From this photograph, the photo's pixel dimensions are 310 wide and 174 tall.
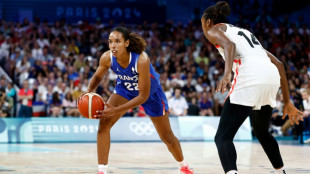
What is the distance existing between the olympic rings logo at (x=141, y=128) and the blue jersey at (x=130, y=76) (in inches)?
343

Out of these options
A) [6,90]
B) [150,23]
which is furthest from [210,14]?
[150,23]

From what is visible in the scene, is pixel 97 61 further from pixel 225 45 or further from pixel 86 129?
pixel 225 45

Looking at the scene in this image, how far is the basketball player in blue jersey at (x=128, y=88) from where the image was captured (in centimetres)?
571

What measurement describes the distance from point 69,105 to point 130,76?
31.6 ft

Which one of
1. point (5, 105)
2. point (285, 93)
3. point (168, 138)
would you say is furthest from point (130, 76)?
point (5, 105)

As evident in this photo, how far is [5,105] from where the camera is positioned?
14883 mm

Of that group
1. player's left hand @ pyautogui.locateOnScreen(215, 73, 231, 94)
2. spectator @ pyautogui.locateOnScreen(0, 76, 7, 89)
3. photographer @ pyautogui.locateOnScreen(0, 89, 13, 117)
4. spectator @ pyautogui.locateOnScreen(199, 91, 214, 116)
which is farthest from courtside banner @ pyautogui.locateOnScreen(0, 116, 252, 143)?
player's left hand @ pyautogui.locateOnScreen(215, 73, 231, 94)

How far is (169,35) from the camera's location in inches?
813

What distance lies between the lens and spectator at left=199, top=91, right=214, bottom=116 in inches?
640

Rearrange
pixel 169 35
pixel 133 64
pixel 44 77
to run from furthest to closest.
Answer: pixel 169 35, pixel 44 77, pixel 133 64

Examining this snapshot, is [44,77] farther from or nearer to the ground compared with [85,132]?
farther from the ground

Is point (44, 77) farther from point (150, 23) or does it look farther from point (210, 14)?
point (210, 14)

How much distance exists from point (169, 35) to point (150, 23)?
5.72 ft

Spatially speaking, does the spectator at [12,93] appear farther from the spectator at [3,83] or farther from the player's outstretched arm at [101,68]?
the player's outstretched arm at [101,68]
